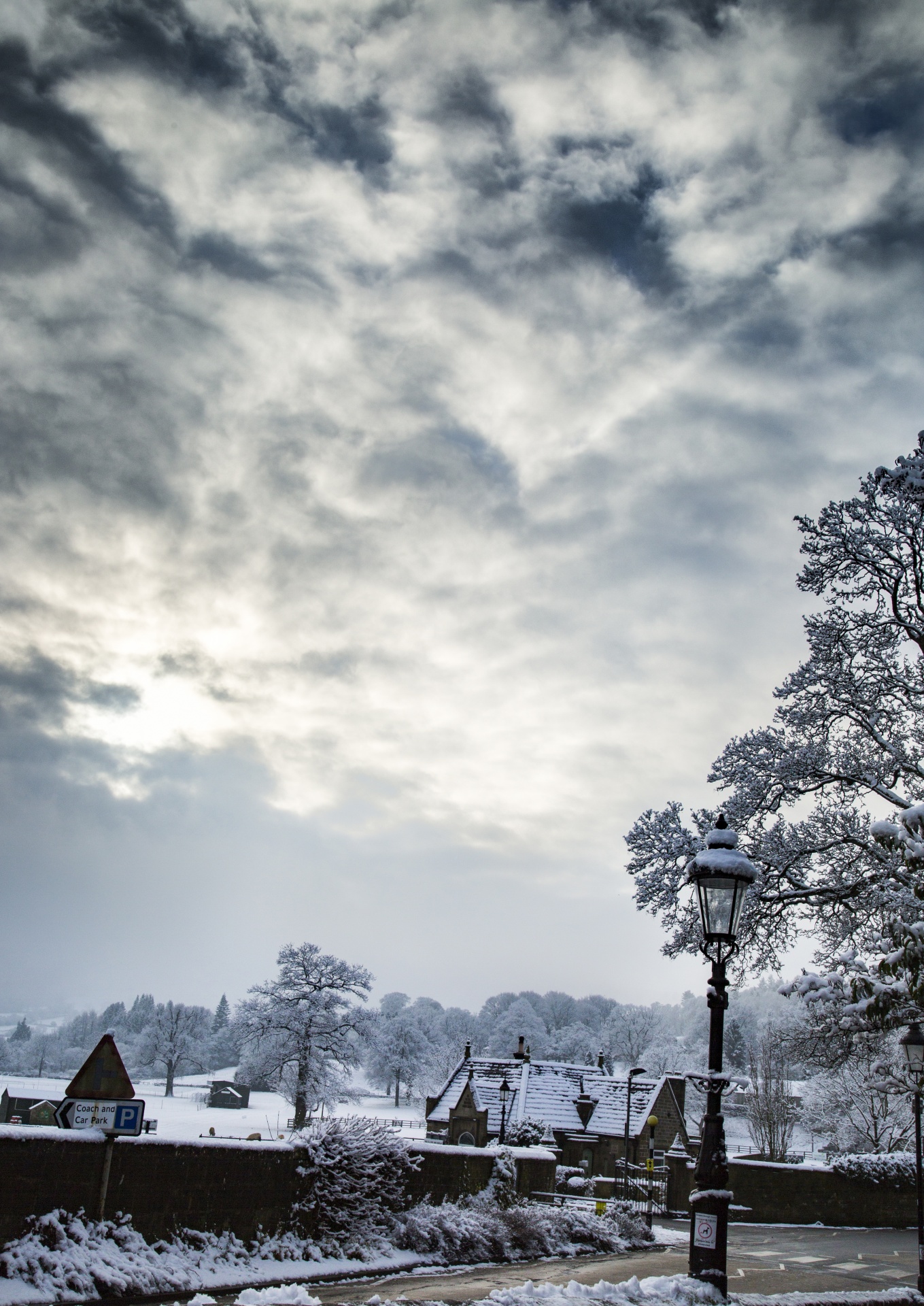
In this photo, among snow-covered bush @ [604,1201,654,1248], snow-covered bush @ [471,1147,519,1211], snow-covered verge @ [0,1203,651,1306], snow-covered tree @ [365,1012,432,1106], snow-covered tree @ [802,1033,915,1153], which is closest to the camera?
snow-covered verge @ [0,1203,651,1306]

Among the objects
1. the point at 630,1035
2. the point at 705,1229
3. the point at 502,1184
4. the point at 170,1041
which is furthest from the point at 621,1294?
the point at 630,1035

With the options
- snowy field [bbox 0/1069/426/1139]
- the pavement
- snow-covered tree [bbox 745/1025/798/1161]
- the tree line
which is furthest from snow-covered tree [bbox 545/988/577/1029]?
the pavement

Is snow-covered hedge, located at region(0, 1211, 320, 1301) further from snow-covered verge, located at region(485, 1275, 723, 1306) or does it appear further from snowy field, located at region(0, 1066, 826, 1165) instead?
snowy field, located at region(0, 1066, 826, 1165)

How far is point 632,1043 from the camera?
427 feet

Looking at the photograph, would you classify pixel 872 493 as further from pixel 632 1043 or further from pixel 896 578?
pixel 632 1043

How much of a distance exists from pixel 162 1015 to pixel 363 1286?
351 feet

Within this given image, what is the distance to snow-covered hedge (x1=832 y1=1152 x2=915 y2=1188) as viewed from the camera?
27922 mm

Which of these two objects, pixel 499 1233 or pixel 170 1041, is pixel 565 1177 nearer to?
pixel 499 1233

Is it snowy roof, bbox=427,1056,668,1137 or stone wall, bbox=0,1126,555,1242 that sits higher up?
stone wall, bbox=0,1126,555,1242

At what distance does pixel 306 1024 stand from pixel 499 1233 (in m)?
41.4

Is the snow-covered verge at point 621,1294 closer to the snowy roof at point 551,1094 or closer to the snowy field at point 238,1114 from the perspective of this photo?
the snowy field at point 238,1114

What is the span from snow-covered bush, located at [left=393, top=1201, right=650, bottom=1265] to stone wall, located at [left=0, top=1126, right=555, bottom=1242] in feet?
3.73

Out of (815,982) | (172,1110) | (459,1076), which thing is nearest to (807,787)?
(815,982)

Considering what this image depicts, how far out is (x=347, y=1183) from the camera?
15.9 m
